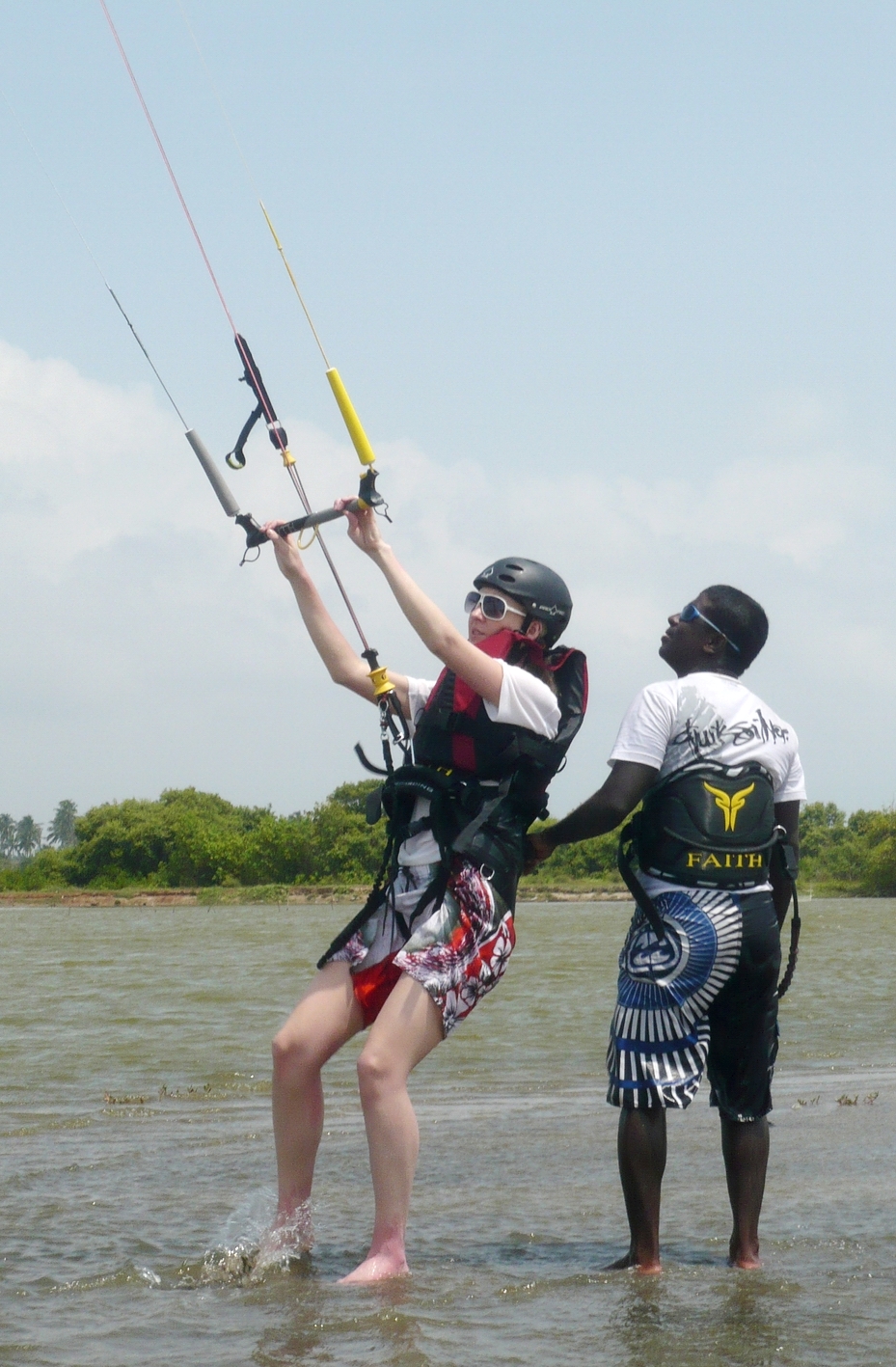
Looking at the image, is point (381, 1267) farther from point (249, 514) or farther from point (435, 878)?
point (249, 514)

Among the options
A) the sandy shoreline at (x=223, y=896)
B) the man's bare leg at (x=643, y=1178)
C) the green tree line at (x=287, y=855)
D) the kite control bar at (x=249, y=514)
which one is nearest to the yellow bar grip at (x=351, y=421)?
the kite control bar at (x=249, y=514)

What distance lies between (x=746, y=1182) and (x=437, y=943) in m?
1.13

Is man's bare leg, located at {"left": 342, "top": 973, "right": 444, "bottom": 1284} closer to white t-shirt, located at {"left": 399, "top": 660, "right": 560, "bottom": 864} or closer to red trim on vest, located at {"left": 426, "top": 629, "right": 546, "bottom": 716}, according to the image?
white t-shirt, located at {"left": 399, "top": 660, "right": 560, "bottom": 864}

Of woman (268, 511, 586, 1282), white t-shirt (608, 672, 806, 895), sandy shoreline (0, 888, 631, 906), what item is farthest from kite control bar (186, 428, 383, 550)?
sandy shoreline (0, 888, 631, 906)

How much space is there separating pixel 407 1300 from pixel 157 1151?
2.82 m

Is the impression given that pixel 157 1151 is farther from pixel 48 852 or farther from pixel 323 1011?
pixel 48 852

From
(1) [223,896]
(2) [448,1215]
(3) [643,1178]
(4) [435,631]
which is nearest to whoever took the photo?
(4) [435,631]

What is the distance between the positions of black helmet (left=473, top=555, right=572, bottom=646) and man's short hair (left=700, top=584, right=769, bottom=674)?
1.44 ft

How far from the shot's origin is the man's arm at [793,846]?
175 inches

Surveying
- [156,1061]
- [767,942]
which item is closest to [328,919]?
[156,1061]

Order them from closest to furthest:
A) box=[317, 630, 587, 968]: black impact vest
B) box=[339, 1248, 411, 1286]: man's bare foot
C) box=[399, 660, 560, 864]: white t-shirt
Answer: box=[339, 1248, 411, 1286]: man's bare foot
box=[399, 660, 560, 864]: white t-shirt
box=[317, 630, 587, 968]: black impact vest

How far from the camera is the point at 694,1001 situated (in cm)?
417

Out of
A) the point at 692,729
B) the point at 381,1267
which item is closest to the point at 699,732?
the point at 692,729

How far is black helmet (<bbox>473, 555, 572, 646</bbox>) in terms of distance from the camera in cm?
436
